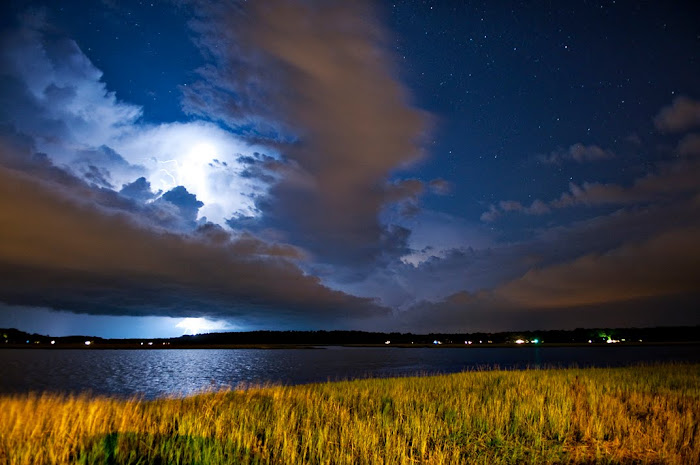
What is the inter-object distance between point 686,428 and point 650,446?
2.53 metres

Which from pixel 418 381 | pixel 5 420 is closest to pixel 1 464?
pixel 5 420

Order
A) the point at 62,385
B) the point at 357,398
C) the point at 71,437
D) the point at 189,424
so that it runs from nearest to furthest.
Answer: the point at 71,437
the point at 189,424
the point at 357,398
the point at 62,385

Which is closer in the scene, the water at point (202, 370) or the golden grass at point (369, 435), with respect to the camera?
the golden grass at point (369, 435)

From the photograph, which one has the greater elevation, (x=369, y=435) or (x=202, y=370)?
(x=369, y=435)

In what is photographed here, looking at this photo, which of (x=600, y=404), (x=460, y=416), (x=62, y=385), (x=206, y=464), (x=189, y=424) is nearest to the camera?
(x=206, y=464)

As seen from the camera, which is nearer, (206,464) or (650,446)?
(206,464)

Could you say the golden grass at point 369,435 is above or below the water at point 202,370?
above

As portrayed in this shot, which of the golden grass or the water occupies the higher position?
the golden grass

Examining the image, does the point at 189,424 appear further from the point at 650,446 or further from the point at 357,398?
the point at 650,446

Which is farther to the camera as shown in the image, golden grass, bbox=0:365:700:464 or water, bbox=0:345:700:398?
water, bbox=0:345:700:398

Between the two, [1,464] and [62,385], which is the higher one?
[1,464]

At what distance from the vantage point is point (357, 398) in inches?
705

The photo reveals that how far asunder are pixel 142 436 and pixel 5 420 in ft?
14.4

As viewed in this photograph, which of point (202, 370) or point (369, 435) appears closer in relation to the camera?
point (369, 435)
